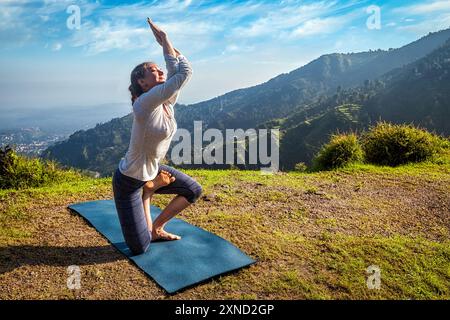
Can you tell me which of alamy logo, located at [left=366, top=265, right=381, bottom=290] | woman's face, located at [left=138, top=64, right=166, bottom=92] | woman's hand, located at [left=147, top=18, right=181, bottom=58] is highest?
woman's hand, located at [left=147, top=18, right=181, bottom=58]

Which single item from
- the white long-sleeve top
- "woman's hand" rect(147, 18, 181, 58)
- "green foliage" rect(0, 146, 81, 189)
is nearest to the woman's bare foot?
the white long-sleeve top

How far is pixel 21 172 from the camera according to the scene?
8031 mm

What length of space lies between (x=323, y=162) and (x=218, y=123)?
525 feet

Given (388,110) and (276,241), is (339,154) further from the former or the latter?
(388,110)

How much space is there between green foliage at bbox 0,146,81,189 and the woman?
15.7 ft

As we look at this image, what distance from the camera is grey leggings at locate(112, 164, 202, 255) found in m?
3.91

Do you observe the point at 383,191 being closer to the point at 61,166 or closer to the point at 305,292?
the point at 305,292

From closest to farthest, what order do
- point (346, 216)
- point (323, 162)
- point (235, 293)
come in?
1. point (235, 293)
2. point (346, 216)
3. point (323, 162)

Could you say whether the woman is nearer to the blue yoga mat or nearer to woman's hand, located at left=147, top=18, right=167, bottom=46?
woman's hand, located at left=147, top=18, right=167, bottom=46

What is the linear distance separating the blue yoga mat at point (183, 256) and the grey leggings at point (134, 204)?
0.62ft

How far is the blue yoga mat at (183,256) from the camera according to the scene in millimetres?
3730

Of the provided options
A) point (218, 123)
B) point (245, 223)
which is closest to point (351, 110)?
point (218, 123)
